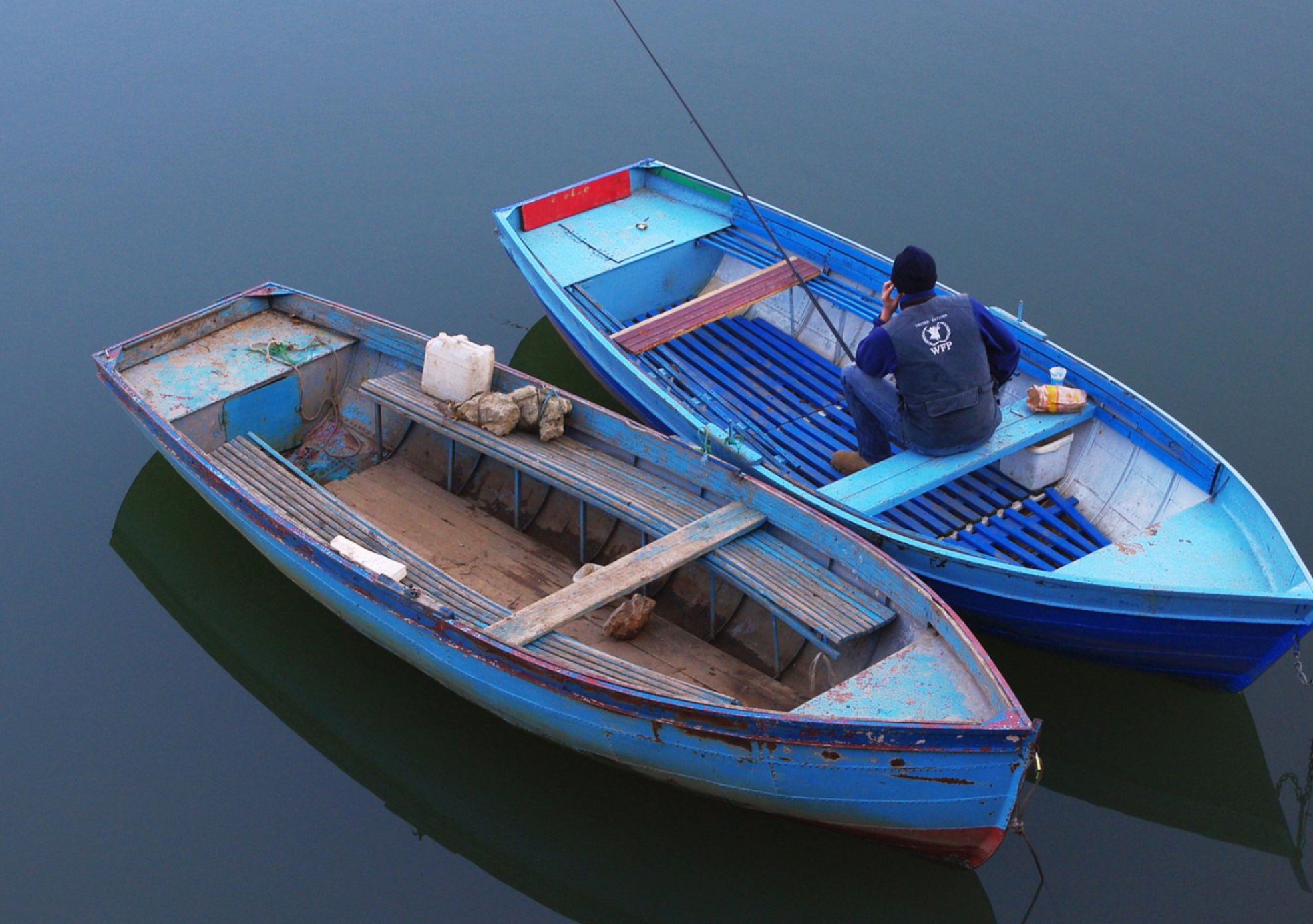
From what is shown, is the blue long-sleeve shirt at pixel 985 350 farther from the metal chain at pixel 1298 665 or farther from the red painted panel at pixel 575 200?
the red painted panel at pixel 575 200

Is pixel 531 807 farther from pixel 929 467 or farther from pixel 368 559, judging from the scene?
pixel 929 467

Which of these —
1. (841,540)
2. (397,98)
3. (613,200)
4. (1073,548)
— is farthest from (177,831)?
(397,98)

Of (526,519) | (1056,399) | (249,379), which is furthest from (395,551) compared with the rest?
(1056,399)

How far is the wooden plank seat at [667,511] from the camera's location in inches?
286

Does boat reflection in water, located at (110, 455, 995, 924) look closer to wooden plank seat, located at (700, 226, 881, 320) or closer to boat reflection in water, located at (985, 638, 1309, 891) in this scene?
boat reflection in water, located at (985, 638, 1309, 891)

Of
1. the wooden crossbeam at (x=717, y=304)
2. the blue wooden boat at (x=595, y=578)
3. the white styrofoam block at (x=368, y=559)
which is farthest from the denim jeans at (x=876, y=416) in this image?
the white styrofoam block at (x=368, y=559)

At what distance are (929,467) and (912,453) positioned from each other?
0.18m

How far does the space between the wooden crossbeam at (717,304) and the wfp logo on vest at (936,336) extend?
2305 millimetres

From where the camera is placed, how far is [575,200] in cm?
1113

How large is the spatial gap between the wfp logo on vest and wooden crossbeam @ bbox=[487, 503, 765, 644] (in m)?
1.43

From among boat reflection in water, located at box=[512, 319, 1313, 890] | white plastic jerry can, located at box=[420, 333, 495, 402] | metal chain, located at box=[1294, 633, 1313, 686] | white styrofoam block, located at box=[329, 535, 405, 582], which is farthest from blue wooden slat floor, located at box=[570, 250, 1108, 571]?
white styrofoam block, located at box=[329, 535, 405, 582]

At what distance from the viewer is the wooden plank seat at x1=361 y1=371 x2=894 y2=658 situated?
7.26 meters

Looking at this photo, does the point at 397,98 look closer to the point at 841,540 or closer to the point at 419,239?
the point at 419,239

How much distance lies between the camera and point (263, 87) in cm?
1475
